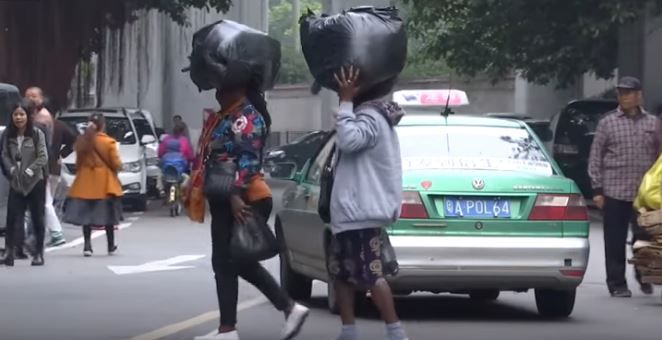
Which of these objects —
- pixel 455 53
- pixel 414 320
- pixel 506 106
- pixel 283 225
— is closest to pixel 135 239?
pixel 283 225

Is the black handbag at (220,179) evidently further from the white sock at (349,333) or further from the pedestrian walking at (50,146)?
the pedestrian walking at (50,146)

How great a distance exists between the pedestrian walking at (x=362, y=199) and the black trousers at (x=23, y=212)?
807cm

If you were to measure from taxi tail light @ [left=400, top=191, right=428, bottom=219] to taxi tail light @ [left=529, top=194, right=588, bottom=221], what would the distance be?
30.8 inches

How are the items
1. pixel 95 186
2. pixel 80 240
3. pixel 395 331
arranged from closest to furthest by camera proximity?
pixel 395 331, pixel 95 186, pixel 80 240

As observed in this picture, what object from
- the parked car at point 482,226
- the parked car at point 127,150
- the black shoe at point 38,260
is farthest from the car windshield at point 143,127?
the parked car at point 482,226

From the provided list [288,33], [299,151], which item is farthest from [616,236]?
[288,33]

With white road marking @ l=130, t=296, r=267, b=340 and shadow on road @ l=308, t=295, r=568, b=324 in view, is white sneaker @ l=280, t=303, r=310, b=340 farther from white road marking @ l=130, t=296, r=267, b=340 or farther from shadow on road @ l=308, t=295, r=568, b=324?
shadow on road @ l=308, t=295, r=568, b=324

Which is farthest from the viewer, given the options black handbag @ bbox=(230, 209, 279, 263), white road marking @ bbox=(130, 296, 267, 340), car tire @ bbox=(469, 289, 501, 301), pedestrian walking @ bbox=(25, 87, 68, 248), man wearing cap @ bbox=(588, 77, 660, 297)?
pedestrian walking @ bbox=(25, 87, 68, 248)

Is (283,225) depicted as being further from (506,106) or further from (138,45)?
(506,106)

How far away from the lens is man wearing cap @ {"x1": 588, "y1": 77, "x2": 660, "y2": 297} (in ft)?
45.6

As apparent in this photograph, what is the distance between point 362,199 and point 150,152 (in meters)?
21.2

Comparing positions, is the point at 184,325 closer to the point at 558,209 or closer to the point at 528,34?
the point at 558,209

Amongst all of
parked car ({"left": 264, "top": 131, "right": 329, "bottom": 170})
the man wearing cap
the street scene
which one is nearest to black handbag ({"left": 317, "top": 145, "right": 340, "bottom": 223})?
the street scene

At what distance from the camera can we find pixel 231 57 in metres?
9.94
